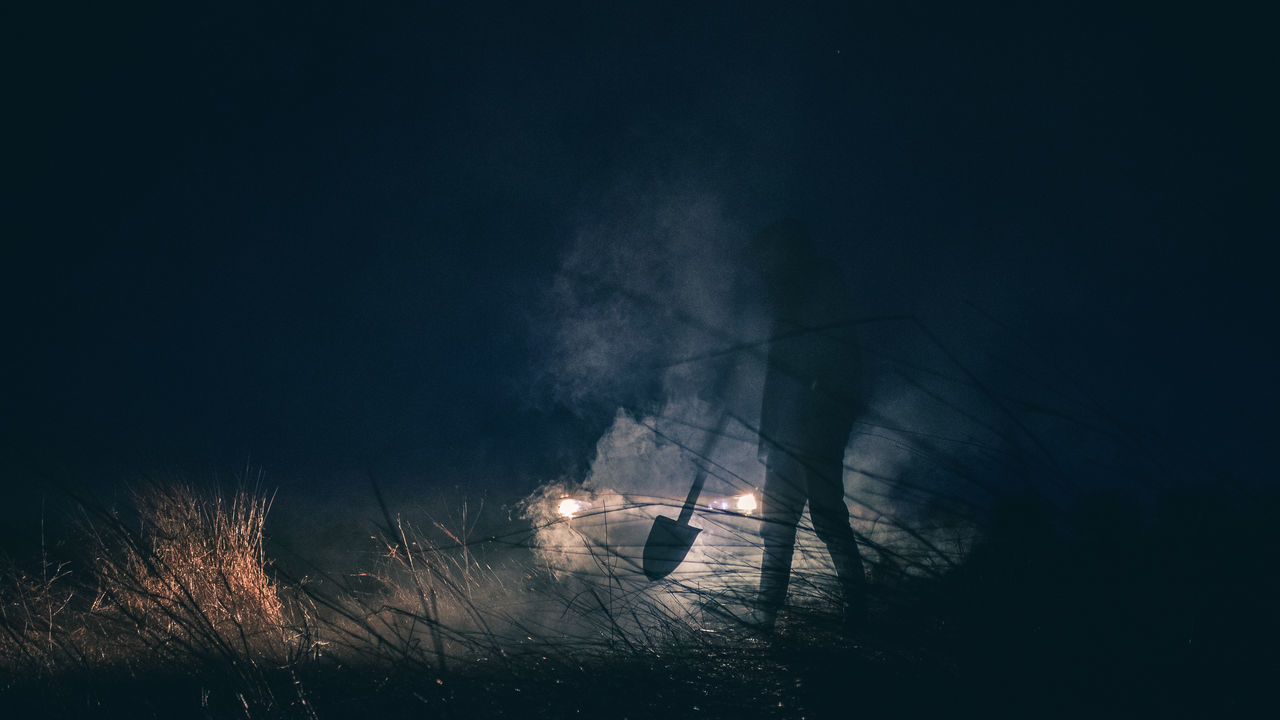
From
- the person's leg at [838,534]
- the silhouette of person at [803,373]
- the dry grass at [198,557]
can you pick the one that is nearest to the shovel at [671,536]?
the silhouette of person at [803,373]

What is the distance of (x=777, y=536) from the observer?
4.63 ft

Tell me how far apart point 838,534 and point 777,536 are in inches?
8.9

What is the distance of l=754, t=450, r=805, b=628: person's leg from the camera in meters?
1.00

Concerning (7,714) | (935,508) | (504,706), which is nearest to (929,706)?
(935,508)

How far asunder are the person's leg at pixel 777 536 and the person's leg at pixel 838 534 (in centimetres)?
7

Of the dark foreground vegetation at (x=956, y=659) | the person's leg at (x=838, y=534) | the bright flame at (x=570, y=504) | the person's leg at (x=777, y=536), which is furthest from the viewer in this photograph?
the bright flame at (x=570, y=504)

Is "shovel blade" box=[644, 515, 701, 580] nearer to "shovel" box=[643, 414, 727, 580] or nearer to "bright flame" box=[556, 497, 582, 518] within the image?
"shovel" box=[643, 414, 727, 580]

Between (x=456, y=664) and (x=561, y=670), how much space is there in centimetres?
37

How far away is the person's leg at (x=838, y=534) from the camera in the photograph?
79 cm

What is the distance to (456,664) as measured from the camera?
116 cm

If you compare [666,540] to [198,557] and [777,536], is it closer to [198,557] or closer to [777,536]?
[777,536]

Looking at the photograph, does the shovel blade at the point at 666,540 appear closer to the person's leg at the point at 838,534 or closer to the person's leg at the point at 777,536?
the person's leg at the point at 777,536

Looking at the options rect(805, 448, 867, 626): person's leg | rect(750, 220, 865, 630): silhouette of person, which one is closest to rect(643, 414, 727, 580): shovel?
rect(750, 220, 865, 630): silhouette of person

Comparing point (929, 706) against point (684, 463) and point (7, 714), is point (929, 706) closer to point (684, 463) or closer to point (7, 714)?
point (7, 714)
